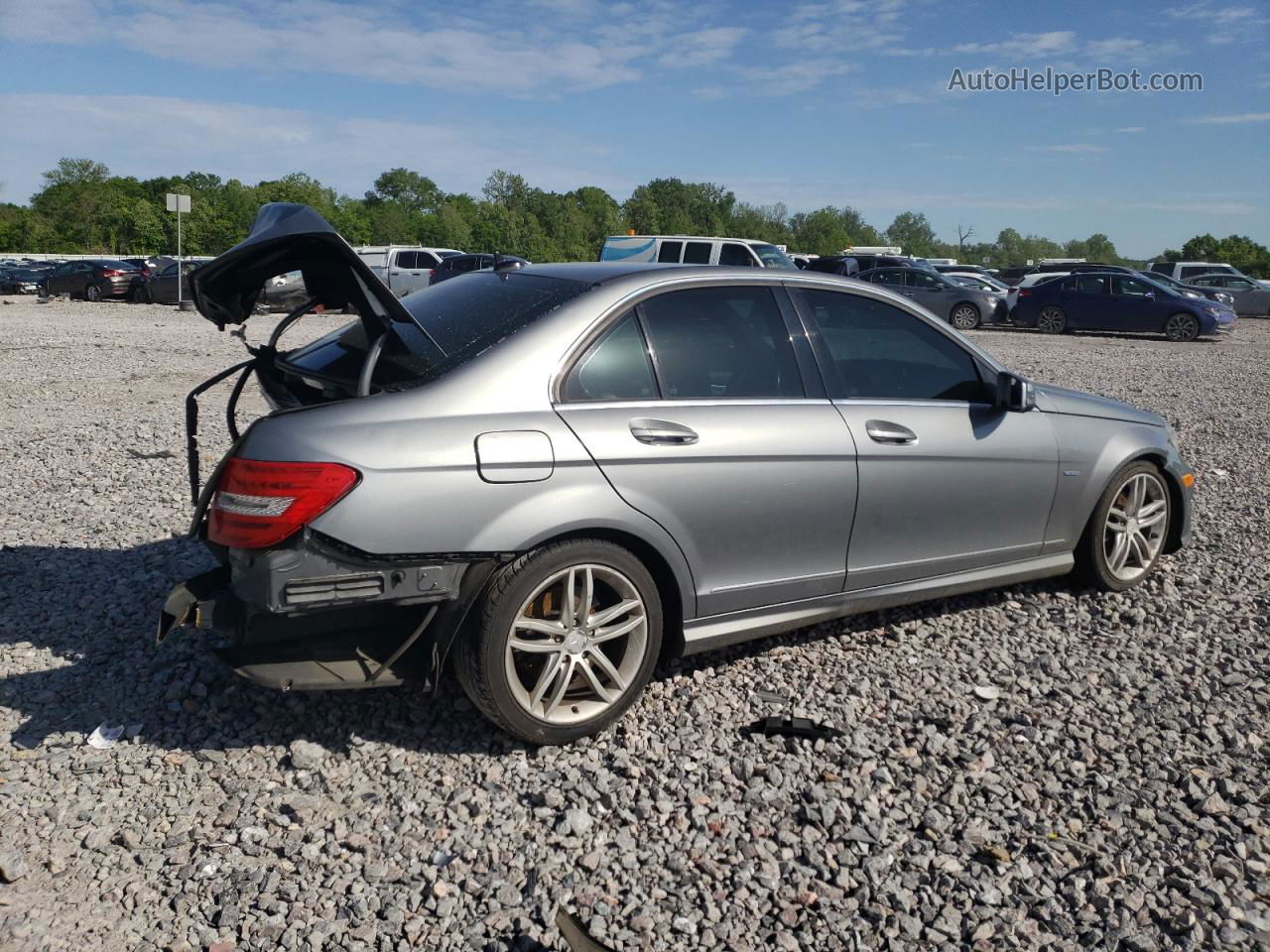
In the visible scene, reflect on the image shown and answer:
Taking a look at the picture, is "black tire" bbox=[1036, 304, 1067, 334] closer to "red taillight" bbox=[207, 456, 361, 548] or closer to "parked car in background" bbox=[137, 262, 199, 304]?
"red taillight" bbox=[207, 456, 361, 548]

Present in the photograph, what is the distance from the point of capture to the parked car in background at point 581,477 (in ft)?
11.0

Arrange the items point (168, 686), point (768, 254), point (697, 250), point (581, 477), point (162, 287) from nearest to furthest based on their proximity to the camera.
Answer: point (581, 477) → point (168, 686) → point (768, 254) → point (697, 250) → point (162, 287)

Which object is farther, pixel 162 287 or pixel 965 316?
pixel 162 287

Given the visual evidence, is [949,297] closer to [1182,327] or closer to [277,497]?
[1182,327]

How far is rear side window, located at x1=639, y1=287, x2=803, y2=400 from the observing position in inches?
157

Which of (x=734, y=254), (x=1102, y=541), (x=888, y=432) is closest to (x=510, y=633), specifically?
(x=888, y=432)

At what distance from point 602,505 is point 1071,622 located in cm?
268

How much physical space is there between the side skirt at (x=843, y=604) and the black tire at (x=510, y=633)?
437 mm

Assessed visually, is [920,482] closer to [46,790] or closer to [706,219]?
[46,790]

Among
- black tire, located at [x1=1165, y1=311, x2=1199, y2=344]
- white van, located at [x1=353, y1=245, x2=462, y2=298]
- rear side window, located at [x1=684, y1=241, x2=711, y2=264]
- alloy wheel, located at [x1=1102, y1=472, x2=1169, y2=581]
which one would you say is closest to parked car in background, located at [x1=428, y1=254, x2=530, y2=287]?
white van, located at [x1=353, y1=245, x2=462, y2=298]

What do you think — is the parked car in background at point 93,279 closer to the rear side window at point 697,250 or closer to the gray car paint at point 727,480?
the rear side window at point 697,250

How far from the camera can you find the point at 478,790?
3453mm

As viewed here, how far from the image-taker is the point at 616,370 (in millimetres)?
3836

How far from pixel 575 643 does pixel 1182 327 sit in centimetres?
2480
